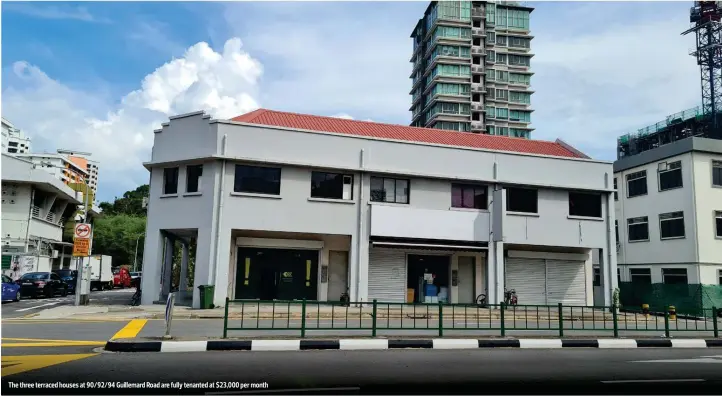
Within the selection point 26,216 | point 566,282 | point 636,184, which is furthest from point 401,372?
point 26,216

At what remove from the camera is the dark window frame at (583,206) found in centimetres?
2683

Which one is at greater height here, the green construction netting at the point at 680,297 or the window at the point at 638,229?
the window at the point at 638,229

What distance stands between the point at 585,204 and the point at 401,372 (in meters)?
21.2

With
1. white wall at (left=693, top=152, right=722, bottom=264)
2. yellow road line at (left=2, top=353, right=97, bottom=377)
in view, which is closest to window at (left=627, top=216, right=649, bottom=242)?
white wall at (left=693, top=152, right=722, bottom=264)

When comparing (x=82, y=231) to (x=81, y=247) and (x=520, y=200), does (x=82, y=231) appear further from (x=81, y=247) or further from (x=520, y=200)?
(x=520, y=200)

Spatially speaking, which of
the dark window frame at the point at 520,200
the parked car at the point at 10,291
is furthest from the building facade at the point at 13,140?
the dark window frame at the point at 520,200

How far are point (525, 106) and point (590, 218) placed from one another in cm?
6531

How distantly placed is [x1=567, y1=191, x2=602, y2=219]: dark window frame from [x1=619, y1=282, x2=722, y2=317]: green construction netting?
4679mm

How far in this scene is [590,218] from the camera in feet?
87.7

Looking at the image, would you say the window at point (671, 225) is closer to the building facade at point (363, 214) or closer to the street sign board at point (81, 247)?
the building facade at point (363, 214)

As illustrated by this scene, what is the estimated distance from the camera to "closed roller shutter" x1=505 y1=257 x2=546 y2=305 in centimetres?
2644

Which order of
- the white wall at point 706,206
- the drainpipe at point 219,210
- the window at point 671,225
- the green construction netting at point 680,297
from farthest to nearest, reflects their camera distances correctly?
the window at point 671,225
the white wall at point 706,206
the green construction netting at point 680,297
the drainpipe at point 219,210

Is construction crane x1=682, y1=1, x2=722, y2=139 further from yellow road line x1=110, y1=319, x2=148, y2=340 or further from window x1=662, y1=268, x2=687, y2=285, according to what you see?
yellow road line x1=110, y1=319, x2=148, y2=340

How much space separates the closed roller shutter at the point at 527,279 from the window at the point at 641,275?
26.1 ft
